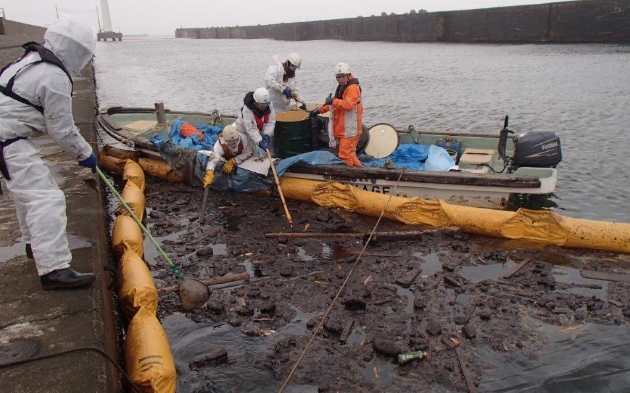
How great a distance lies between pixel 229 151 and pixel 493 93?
60.3 feet

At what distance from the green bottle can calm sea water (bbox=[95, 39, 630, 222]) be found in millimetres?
6205

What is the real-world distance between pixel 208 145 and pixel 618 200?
9102 millimetres

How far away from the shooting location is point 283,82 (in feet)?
35.0

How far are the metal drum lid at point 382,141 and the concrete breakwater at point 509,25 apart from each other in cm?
3521

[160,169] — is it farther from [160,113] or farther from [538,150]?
[538,150]

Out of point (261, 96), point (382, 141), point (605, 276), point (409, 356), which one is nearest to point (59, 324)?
point (409, 356)

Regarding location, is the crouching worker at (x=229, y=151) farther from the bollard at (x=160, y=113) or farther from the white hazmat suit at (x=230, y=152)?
the bollard at (x=160, y=113)

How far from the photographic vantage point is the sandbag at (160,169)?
10969 millimetres

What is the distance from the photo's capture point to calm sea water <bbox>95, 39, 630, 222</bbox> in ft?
40.3

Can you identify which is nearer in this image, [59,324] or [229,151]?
[59,324]

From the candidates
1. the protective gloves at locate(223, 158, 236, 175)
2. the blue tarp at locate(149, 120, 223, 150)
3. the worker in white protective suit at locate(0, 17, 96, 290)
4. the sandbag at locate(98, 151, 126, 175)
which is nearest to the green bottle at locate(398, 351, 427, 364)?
the worker in white protective suit at locate(0, 17, 96, 290)

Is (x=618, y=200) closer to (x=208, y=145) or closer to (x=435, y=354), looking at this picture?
(x=435, y=354)

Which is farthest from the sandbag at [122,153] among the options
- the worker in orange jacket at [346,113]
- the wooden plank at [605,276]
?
the wooden plank at [605,276]

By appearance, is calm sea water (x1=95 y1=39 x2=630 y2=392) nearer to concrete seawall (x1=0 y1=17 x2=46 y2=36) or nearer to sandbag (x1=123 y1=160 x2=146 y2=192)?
sandbag (x1=123 y1=160 x2=146 y2=192)
